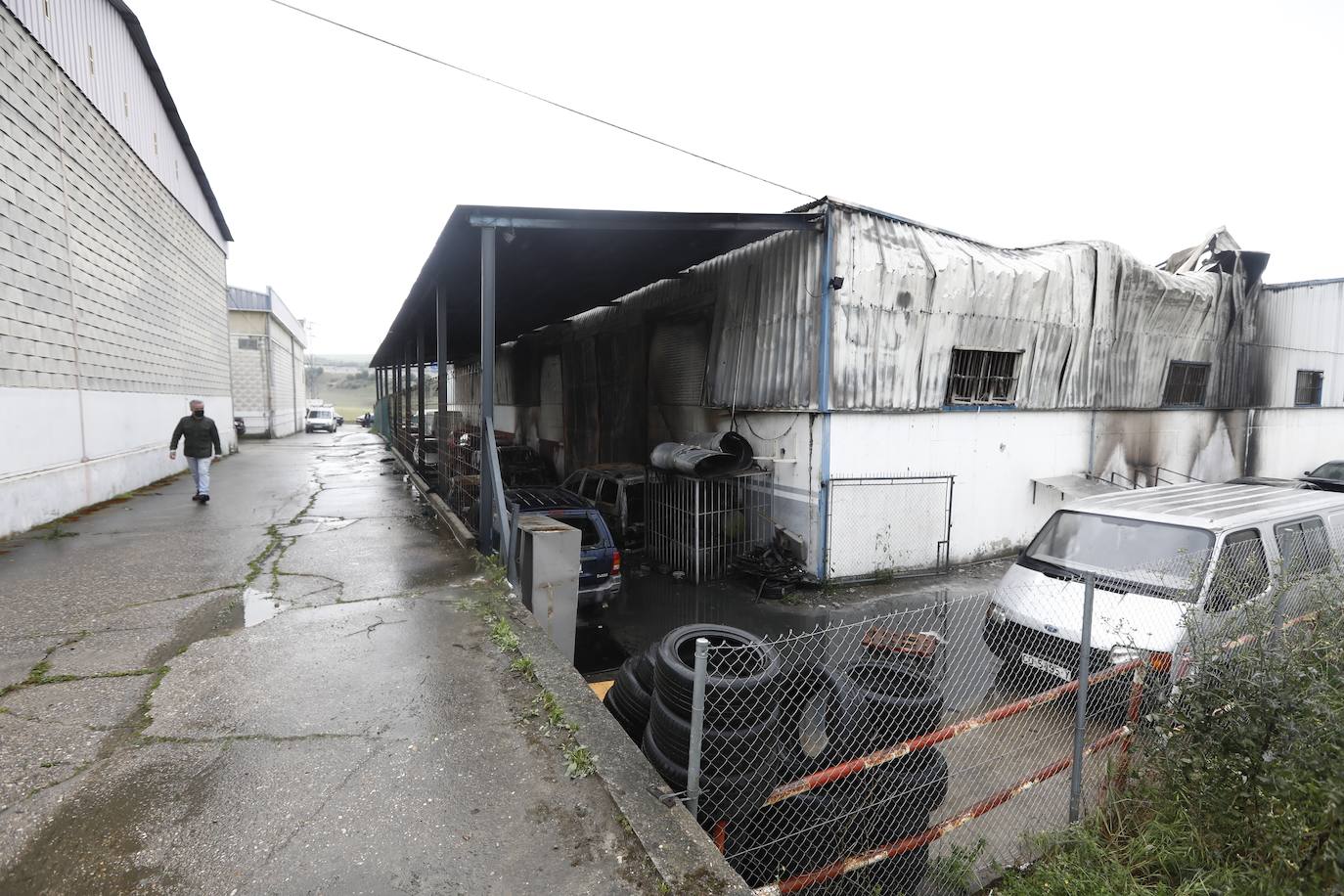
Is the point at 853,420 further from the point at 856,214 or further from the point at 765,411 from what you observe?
the point at 856,214

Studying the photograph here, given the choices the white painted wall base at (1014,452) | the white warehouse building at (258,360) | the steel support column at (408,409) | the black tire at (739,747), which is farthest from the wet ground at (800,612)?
the white warehouse building at (258,360)

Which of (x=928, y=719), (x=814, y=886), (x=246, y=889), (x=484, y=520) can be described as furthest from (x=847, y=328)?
(x=246, y=889)

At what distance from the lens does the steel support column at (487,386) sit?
6.76m

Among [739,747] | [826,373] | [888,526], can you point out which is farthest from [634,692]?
[888,526]

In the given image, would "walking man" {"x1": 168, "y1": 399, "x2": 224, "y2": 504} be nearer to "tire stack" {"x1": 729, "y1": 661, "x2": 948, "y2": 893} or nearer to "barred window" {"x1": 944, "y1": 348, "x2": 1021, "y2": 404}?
"tire stack" {"x1": 729, "y1": 661, "x2": 948, "y2": 893}

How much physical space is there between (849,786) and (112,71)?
16893mm

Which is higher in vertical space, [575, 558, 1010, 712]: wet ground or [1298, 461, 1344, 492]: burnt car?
[1298, 461, 1344, 492]: burnt car

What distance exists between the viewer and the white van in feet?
16.2

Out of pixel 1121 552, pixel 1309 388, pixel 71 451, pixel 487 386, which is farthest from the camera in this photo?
pixel 1309 388

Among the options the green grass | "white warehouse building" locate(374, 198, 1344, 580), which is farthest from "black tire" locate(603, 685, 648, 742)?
"white warehouse building" locate(374, 198, 1344, 580)

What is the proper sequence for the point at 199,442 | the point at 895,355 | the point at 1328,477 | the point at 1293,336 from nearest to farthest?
1. the point at 895,355
2. the point at 199,442
3. the point at 1328,477
4. the point at 1293,336

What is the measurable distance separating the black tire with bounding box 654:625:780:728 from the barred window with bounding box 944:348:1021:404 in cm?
844

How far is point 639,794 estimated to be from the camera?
3.03 meters

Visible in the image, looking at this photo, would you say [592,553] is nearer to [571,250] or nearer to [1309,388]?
[571,250]
